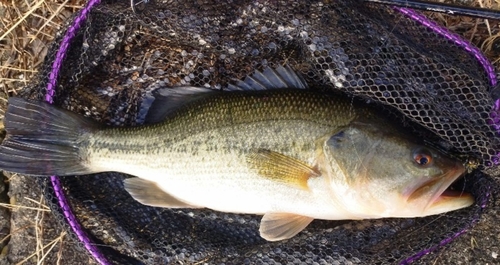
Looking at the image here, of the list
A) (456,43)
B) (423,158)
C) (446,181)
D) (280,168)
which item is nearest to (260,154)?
(280,168)

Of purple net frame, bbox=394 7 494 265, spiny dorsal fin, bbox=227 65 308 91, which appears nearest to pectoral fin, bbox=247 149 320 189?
spiny dorsal fin, bbox=227 65 308 91

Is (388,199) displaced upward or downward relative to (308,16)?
downward

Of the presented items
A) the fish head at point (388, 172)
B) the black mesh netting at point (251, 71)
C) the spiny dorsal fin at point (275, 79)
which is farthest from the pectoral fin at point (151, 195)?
the fish head at point (388, 172)

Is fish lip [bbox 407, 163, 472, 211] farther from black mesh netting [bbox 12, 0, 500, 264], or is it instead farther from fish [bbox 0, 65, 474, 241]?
black mesh netting [bbox 12, 0, 500, 264]

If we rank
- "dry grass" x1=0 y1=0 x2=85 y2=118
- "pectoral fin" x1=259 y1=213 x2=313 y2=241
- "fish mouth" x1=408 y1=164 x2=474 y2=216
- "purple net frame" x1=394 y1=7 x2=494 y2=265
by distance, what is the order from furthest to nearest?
"dry grass" x1=0 y1=0 x2=85 y2=118, "pectoral fin" x1=259 y1=213 x2=313 y2=241, "purple net frame" x1=394 y1=7 x2=494 y2=265, "fish mouth" x1=408 y1=164 x2=474 y2=216

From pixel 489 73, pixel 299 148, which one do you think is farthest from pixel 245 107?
pixel 489 73

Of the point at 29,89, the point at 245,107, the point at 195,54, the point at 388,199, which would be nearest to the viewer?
the point at 388,199

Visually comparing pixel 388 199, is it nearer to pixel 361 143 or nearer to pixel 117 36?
pixel 361 143
